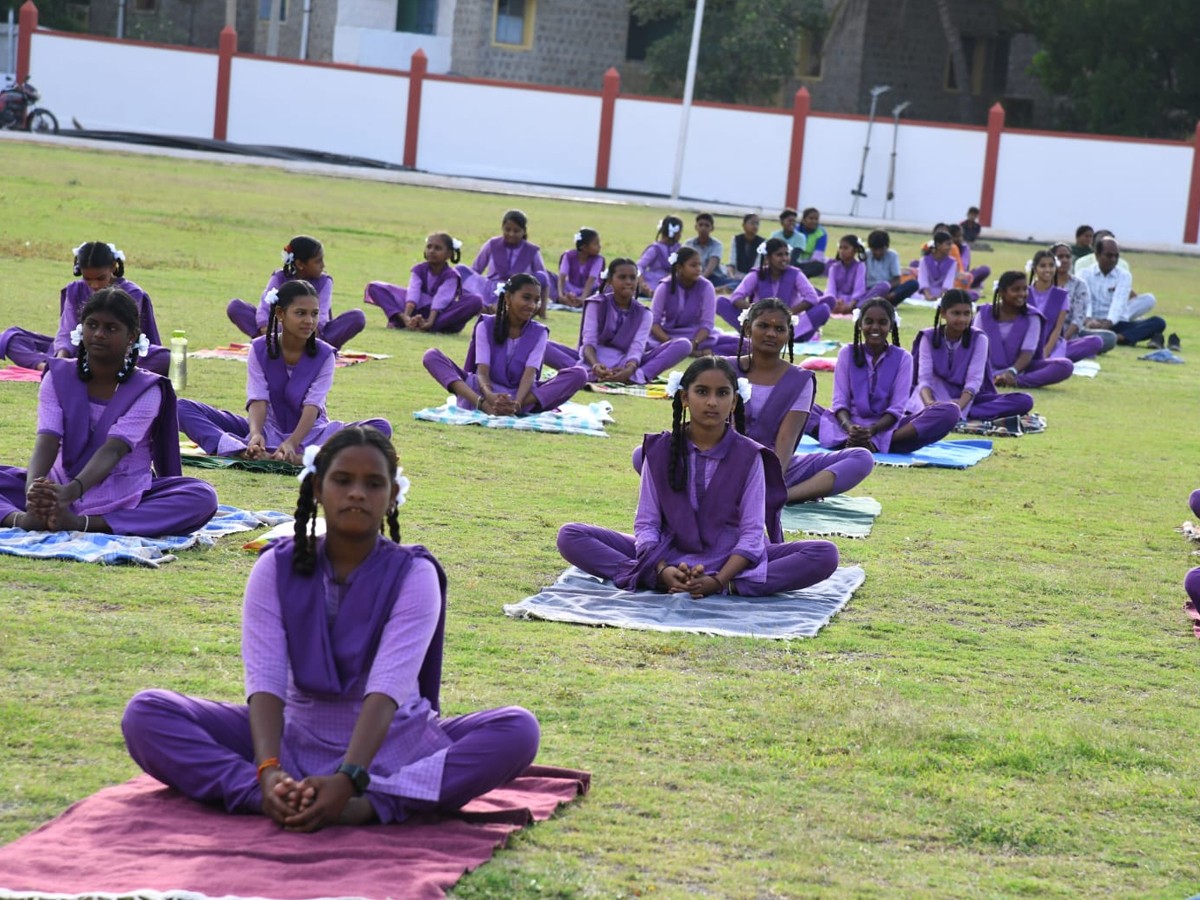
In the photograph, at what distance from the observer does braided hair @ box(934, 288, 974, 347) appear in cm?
1230

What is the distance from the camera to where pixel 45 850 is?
4141 millimetres

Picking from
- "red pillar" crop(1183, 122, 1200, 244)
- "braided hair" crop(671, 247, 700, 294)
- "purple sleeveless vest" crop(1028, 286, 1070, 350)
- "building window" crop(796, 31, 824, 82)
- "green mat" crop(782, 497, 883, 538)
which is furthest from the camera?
"building window" crop(796, 31, 824, 82)

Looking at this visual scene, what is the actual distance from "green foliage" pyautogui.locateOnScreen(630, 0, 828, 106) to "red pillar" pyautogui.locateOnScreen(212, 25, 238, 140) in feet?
33.9

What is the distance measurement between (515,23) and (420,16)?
2.35 meters

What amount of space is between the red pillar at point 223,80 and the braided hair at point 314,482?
3536cm

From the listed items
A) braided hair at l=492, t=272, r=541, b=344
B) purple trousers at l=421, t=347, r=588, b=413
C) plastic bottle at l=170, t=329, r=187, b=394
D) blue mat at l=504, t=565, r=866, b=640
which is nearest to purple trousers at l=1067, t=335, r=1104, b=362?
purple trousers at l=421, t=347, r=588, b=413

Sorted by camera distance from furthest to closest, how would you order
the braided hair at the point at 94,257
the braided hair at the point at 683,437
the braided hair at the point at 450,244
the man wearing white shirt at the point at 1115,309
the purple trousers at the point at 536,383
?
1. the man wearing white shirt at the point at 1115,309
2. the braided hair at the point at 450,244
3. the purple trousers at the point at 536,383
4. the braided hair at the point at 94,257
5. the braided hair at the point at 683,437

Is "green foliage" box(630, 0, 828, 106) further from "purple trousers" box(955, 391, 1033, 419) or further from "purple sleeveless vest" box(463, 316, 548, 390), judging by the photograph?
"purple sleeveless vest" box(463, 316, 548, 390)

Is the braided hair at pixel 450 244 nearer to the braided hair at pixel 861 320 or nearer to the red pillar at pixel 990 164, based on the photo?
the braided hair at pixel 861 320

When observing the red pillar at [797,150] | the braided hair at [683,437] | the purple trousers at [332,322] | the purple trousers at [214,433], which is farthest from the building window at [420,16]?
the braided hair at [683,437]

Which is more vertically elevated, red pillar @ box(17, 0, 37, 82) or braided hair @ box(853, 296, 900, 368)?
red pillar @ box(17, 0, 37, 82)

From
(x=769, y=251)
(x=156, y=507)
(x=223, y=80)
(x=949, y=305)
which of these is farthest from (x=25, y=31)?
(x=156, y=507)

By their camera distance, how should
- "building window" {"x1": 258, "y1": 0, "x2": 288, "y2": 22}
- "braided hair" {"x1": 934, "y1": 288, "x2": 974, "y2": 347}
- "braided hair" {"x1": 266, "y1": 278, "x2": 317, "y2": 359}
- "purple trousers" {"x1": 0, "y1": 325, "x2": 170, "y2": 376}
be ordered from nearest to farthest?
"braided hair" {"x1": 266, "y1": 278, "x2": 317, "y2": 359} → "purple trousers" {"x1": 0, "y1": 325, "x2": 170, "y2": 376} → "braided hair" {"x1": 934, "y1": 288, "x2": 974, "y2": 347} → "building window" {"x1": 258, "y1": 0, "x2": 288, "y2": 22}

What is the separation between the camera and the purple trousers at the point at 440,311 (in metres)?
16.4
